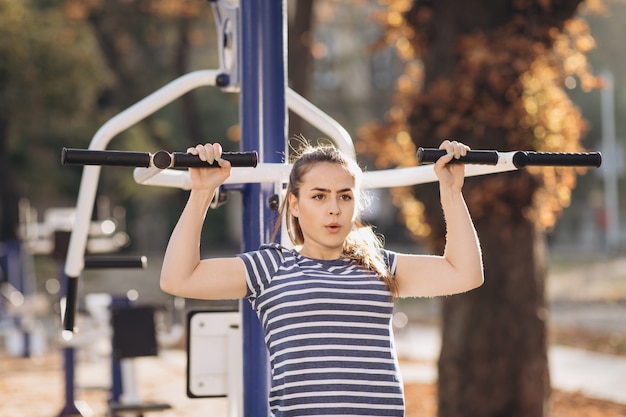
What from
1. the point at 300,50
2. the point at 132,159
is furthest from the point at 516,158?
the point at 300,50

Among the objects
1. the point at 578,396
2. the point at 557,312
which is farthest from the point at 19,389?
the point at 557,312

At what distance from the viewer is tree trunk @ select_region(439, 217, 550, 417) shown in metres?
6.26

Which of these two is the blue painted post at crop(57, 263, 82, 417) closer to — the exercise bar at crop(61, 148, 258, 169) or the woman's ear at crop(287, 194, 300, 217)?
the woman's ear at crop(287, 194, 300, 217)

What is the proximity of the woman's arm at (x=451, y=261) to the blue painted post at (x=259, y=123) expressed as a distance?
729 millimetres

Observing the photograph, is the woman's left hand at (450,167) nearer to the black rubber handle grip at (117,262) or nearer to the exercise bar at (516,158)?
the exercise bar at (516,158)

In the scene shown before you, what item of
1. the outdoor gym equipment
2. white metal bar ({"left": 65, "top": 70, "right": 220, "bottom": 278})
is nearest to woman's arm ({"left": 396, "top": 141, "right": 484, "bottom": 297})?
the outdoor gym equipment

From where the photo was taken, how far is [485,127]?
576 centimetres

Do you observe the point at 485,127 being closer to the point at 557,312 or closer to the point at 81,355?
the point at 81,355

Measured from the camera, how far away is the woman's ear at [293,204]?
2492 mm

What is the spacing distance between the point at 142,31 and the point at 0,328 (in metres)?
8.19

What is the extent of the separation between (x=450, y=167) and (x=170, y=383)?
6382 mm

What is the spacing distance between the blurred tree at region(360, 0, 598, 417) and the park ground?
1.08m

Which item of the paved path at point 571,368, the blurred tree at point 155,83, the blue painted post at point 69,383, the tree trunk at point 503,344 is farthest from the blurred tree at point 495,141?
the blurred tree at point 155,83

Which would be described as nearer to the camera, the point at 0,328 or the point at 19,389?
the point at 19,389
